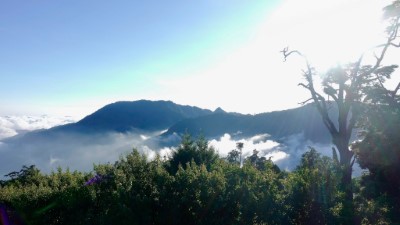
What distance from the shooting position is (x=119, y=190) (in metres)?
16.3

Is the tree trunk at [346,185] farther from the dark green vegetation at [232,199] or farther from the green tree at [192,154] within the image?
the green tree at [192,154]

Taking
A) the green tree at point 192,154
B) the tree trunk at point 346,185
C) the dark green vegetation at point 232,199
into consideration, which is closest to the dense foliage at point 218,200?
the dark green vegetation at point 232,199

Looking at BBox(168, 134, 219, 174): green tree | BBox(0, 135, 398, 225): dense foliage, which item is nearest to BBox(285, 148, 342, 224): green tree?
BBox(0, 135, 398, 225): dense foliage

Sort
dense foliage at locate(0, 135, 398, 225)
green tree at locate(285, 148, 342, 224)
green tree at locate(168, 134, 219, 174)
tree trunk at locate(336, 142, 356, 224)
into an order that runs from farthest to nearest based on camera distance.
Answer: green tree at locate(168, 134, 219, 174) → green tree at locate(285, 148, 342, 224) → tree trunk at locate(336, 142, 356, 224) → dense foliage at locate(0, 135, 398, 225)

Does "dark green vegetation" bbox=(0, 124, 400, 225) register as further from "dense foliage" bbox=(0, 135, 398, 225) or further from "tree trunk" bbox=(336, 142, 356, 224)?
"tree trunk" bbox=(336, 142, 356, 224)

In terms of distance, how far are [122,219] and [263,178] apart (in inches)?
288

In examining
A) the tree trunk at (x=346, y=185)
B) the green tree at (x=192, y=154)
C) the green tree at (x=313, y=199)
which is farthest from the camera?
the green tree at (x=192, y=154)

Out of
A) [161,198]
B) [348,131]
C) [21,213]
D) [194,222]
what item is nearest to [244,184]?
[194,222]

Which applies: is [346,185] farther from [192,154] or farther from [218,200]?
[192,154]

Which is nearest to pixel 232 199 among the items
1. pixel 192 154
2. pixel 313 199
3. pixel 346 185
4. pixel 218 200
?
pixel 218 200

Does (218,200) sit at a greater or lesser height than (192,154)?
lesser

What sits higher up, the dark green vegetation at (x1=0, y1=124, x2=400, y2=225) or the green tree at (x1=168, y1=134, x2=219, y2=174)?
the green tree at (x1=168, y1=134, x2=219, y2=174)

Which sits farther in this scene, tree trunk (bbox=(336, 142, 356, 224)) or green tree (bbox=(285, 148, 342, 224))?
green tree (bbox=(285, 148, 342, 224))

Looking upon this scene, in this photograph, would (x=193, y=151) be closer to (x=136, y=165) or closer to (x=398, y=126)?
(x=136, y=165)
